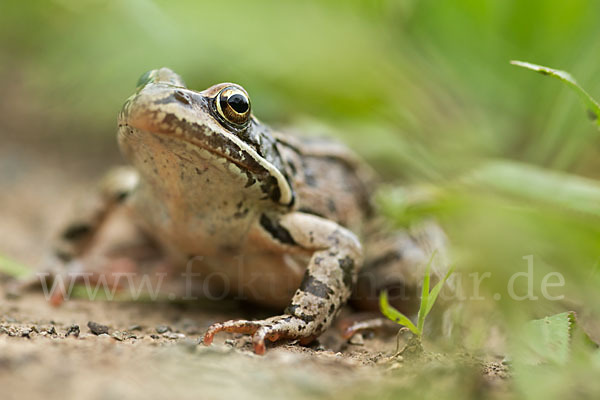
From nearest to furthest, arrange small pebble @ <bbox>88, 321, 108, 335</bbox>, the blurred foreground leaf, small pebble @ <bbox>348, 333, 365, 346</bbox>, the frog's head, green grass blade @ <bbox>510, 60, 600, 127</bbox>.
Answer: green grass blade @ <bbox>510, 60, 600, 127</bbox>
the frog's head
small pebble @ <bbox>88, 321, 108, 335</bbox>
small pebble @ <bbox>348, 333, 365, 346</bbox>
the blurred foreground leaf

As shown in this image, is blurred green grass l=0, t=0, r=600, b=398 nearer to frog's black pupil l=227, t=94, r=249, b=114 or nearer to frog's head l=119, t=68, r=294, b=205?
frog's head l=119, t=68, r=294, b=205

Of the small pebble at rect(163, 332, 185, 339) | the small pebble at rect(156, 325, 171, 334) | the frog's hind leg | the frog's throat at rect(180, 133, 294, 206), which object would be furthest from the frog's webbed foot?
the frog's hind leg

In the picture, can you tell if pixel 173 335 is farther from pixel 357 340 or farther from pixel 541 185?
pixel 541 185

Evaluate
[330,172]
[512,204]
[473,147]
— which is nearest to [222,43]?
[330,172]

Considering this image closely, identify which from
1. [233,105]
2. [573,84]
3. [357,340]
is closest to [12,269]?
[233,105]

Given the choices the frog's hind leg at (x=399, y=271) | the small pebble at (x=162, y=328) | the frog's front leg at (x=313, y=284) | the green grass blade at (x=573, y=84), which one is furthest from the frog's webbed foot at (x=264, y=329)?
the green grass blade at (x=573, y=84)

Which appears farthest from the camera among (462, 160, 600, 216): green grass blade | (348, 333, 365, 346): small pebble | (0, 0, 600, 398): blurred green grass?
(0, 0, 600, 398): blurred green grass

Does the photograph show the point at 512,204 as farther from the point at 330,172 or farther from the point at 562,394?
the point at 562,394
